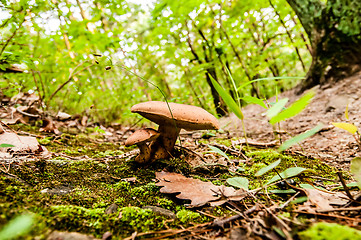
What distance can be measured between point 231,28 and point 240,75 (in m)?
1.84

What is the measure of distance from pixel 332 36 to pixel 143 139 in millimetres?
4857

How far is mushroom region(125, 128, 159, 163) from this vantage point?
164cm

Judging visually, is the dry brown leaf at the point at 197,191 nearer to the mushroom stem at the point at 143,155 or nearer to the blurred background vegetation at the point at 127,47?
the mushroom stem at the point at 143,155

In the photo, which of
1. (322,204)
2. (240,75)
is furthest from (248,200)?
(240,75)

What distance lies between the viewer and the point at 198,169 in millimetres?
1792

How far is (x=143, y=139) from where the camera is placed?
164 cm

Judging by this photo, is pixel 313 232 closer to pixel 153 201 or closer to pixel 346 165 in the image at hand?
pixel 153 201

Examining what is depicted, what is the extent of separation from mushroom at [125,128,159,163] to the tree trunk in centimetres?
440

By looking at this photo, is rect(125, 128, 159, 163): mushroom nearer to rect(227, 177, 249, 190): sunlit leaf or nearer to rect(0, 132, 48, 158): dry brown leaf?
rect(227, 177, 249, 190): sunlit leaf

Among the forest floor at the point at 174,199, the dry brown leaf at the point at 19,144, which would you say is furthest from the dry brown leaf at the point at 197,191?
the dry brown leaf at the point at 19,144

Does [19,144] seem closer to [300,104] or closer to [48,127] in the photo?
[48,127]

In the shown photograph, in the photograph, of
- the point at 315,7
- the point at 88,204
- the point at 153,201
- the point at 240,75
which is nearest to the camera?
the point at 88,204

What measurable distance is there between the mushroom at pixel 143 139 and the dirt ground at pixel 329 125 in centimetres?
109

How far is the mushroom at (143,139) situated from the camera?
1.64 meters
